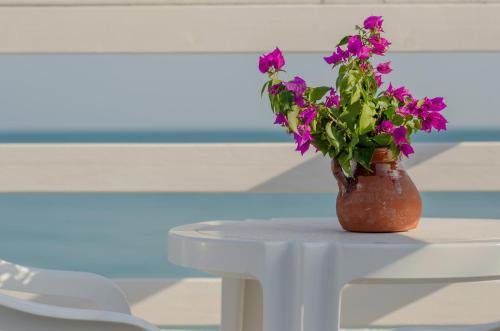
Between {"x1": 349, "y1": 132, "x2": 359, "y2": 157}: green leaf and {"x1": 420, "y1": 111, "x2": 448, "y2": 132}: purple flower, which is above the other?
{"x1": 420, "y1": 111, "x2": 448, "y2": 132}: purple flower

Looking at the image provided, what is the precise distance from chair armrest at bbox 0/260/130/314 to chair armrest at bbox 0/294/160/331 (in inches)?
26.8

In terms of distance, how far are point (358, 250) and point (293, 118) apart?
0.29 metres

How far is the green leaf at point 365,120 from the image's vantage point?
1.50m

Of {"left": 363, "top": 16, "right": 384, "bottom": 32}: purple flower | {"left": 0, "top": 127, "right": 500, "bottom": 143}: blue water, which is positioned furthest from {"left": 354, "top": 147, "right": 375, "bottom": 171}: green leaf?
{"left": 0, "top": 127, "right": 500, "bottom": 143}: blue water

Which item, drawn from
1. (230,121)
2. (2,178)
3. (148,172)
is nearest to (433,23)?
(148,172)

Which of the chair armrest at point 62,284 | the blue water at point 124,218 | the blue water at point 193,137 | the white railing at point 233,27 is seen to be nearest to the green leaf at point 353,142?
the chair armrest at point 62,284

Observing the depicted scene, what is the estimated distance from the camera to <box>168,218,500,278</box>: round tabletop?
1.31 meters

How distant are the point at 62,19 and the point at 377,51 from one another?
45.5 inches

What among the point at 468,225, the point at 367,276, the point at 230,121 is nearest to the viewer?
the point at 367,276

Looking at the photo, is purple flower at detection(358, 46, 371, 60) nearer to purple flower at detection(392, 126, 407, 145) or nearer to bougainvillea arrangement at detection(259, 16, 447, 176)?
bougainvillea arrangement at detection(259, 16, 447, 176)

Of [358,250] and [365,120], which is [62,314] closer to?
[358,250]

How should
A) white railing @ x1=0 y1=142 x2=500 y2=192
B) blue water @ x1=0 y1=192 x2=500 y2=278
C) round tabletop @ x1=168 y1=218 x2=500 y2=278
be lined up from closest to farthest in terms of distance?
round tabletop @ x1=168 y1=218 x2=500 y2=278 → white railing @ x1=0 y1=142 x2=500 y2=192 → blue water @ x1=0 y1=192 x2=500 y2=278

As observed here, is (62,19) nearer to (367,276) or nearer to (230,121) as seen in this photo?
(367,276)

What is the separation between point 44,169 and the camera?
7.89 ft
